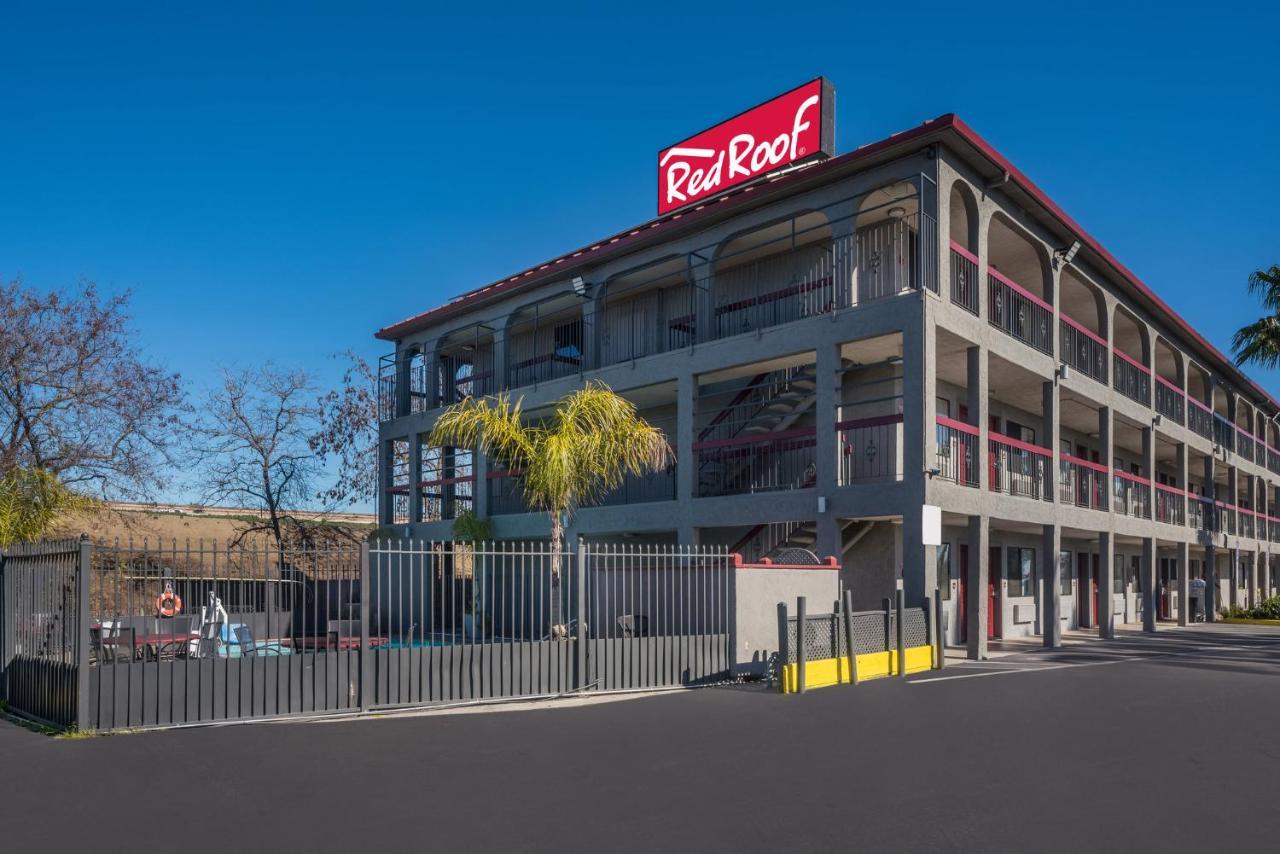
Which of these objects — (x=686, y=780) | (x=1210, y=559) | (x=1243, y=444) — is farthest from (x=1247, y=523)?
(x=686, y=780)

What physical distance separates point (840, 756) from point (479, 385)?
72.5 ft

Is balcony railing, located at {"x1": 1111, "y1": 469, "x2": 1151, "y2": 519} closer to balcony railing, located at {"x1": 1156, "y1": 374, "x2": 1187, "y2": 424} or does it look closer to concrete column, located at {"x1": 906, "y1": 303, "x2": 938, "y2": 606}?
balcony railing, located at {"x1": 1156, "y1": 374, "x2": 1187, "y2": 424}

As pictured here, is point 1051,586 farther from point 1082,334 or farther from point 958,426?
point 1082,334

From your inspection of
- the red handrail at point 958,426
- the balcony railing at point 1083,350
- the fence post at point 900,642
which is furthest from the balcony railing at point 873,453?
the balcony railing at point 1083,350

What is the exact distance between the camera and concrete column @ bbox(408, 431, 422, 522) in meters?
29.1

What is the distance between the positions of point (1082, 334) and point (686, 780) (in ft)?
66.2

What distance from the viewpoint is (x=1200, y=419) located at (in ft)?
108

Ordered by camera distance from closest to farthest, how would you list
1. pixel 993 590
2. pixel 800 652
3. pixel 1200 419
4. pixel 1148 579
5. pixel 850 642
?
1. pixel 800 652
2. pixel 850 642
3. pixel 993 590
4. pixel 1148 579
5. pixel 1200 419

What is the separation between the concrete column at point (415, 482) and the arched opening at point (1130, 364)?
18.5 m

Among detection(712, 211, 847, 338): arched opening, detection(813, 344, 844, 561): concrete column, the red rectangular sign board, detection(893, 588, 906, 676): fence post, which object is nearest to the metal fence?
detection(893, 588, 906, 676): fence post

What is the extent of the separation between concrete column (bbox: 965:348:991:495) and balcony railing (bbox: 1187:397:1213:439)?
52.7 ft

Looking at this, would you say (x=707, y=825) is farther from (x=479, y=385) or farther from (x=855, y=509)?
(x=479, y=385)

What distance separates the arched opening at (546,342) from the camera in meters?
26.8

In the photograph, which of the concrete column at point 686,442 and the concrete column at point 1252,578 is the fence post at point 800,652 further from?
the concrete column at point 1252,578
